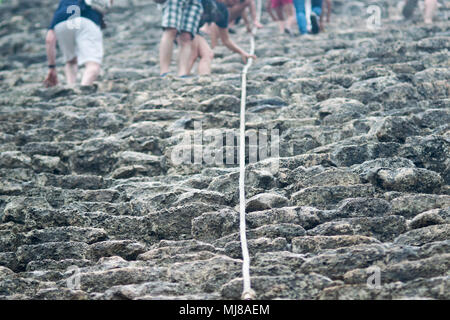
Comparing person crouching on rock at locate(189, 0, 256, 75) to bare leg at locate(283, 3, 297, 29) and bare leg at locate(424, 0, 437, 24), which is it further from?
bare leg at locate(424, 0, 437, 24)

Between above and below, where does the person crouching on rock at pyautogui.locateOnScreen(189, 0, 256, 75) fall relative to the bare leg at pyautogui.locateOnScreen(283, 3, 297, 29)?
below

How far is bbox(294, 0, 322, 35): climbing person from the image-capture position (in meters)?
9.75

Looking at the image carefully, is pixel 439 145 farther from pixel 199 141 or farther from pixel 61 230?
pixel 61 230

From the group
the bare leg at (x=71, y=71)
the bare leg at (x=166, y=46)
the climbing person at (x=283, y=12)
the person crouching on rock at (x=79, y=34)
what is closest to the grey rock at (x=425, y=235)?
the bare leg at (x=166, y=46)

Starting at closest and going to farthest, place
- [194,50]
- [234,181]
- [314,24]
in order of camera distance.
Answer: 1. [234,181]
2. [194,50]
3. [314,24]

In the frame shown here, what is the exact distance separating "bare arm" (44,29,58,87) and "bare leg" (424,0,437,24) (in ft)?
15.8

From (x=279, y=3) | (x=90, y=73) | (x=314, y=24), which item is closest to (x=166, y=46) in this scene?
(x=90, y=73)

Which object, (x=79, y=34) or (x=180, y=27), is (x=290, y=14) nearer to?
(x=180, y=27)

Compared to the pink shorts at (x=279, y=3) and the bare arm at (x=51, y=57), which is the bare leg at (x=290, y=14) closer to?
the pink shorts at (x=279, y=3)

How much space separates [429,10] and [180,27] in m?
3.80

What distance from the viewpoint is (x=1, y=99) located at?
7.47 metres

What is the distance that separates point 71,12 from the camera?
25.4ft

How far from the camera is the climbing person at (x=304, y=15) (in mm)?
9750

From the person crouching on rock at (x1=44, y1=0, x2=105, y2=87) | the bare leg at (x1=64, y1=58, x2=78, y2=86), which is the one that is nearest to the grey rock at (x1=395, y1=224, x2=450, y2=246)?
the person crouching on rock at (x1=44, y1=0, x2=105, y2=87)
